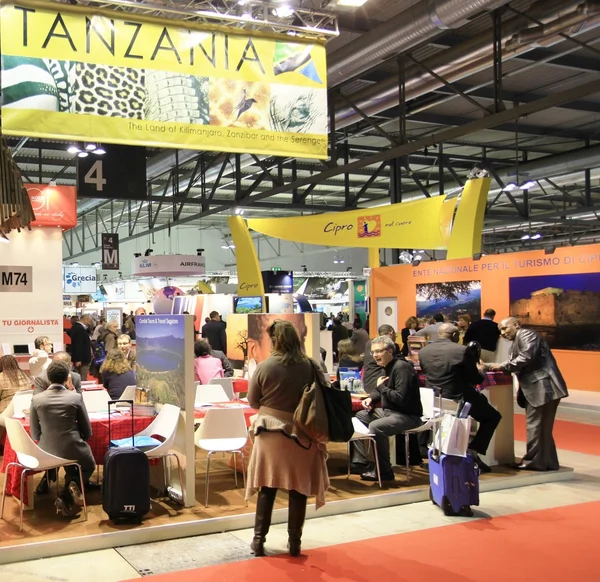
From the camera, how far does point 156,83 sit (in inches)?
189

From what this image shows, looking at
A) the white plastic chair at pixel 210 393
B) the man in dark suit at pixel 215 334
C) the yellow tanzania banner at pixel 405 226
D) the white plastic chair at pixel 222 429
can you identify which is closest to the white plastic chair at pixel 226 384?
the white plastic chair at pixel 210 393

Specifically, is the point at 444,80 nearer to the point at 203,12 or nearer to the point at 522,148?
the point at 203,12

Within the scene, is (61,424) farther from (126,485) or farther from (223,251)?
(223,251)

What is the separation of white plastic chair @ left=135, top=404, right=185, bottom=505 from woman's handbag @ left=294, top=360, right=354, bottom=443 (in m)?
1.51

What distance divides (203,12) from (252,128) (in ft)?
3.34

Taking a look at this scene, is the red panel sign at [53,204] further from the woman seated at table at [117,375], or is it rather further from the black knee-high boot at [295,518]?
the black knee-high boot at [295,518]

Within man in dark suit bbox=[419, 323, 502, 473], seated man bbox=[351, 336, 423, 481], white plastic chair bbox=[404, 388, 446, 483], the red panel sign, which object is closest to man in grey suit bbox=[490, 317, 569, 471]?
man in dark suit bbox=[419, 323, 502, 473]

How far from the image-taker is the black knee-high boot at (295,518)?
13.6 feet

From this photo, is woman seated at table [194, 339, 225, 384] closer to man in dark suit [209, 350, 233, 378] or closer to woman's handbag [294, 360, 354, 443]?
man in dark suit [209, 350, 233, 378]

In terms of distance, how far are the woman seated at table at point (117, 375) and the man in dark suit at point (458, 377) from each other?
2.76 m

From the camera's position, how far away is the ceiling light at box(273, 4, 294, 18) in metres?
5.59

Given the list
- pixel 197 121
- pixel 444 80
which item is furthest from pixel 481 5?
pixel 197 121

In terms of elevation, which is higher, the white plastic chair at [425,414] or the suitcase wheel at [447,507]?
the white plastic chair at [425,414]

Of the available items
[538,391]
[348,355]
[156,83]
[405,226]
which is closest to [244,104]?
[156,83]
